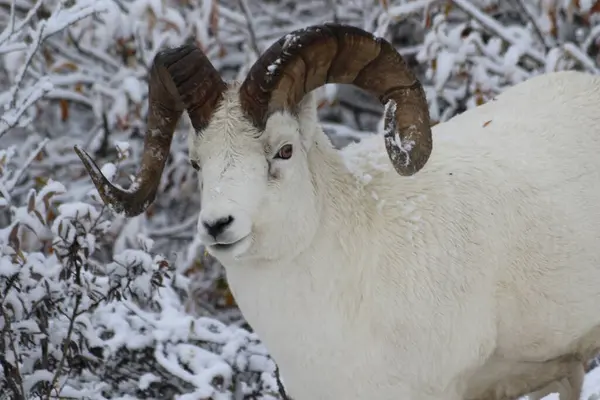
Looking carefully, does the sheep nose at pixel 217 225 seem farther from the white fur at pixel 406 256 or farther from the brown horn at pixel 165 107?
the brown horn at pixel 165 107

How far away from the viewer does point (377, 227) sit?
4.53 metres

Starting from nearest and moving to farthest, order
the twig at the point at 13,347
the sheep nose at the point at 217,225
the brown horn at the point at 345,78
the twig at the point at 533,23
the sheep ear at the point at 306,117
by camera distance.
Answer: the sheep nose at the point at 217,225 < the brown horn at the point at 345,78 < the sheep ear at the point at 306,117 < the twig at the point at 13,347 < the twig at the point at 533,23

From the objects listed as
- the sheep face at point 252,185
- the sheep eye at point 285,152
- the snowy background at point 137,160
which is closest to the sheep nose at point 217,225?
the sheep face at point 252,185

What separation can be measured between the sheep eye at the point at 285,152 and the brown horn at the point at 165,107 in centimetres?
30

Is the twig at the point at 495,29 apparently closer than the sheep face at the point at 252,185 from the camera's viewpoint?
No

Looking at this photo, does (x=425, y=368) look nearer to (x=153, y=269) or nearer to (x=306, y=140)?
(x=306, y=140)

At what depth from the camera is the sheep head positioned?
13.1 ft

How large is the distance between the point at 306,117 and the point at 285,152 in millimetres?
261

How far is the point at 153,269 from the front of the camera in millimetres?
5715

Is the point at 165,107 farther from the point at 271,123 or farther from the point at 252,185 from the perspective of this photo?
the point at 252,185

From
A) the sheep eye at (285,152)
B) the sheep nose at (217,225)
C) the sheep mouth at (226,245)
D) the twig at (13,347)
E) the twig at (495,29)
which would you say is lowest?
the twig at (13,347)

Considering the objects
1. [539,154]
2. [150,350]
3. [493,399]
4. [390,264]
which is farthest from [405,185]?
[150,350]

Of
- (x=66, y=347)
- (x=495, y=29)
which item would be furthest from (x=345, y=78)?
(x=495, y=29)

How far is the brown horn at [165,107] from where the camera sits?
166 inches
